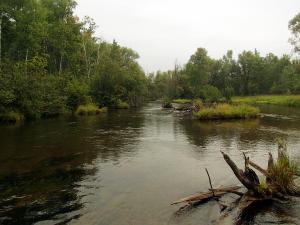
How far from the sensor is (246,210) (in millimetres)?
11430

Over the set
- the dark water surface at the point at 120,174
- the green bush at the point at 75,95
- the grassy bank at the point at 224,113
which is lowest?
the dark water surface at the point at 120,174

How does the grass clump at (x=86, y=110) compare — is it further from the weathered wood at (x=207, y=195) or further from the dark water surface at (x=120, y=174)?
the weathered wood at (x=207, y=195)

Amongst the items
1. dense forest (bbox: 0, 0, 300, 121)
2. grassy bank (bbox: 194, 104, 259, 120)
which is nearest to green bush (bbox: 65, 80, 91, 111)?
dense forest (bbox: 0, 0, 300, 121)

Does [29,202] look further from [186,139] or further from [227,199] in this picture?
[186,139]

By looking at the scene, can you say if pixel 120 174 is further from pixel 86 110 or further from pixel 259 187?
pixel 86 110

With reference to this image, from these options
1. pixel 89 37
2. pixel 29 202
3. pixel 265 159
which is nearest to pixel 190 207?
pixel 29 202

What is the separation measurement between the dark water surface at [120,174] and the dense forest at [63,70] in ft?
46.8

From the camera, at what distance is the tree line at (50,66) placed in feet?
145

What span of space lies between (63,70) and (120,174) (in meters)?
65.5

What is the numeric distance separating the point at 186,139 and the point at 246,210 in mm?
16608

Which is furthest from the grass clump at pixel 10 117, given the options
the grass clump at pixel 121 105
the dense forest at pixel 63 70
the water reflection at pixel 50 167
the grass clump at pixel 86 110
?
the grass clump at pixel 121 105

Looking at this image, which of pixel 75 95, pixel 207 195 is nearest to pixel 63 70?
pixel 75 95

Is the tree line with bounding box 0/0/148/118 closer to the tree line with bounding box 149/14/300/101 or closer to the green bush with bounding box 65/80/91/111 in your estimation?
the green bush with bounding box 65/80/91/111

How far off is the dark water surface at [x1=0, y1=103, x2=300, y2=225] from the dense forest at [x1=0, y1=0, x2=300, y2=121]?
1426 centimetres
